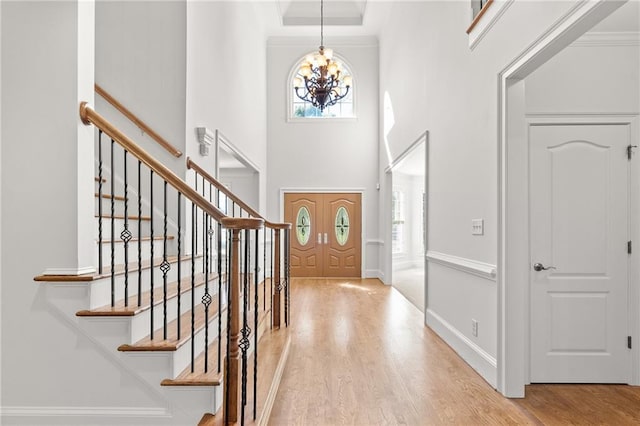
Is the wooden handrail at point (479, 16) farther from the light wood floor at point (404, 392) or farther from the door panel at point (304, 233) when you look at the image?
the door panel at point (304, 233)

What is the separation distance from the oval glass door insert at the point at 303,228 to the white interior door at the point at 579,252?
622 cm

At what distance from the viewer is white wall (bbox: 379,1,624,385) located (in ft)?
9.81

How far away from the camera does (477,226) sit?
3352 mm

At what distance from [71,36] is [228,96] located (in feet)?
10.5

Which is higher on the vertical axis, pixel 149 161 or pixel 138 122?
pixel 138 122

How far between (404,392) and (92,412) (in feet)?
6.71

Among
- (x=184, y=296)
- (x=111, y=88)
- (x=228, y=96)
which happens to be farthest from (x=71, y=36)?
(x=228, y=96)

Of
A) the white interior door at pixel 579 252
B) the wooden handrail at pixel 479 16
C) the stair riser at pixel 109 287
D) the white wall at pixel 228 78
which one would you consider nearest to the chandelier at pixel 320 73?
the white wall at pixel 228 78

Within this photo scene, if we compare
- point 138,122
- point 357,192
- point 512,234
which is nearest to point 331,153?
point 357,192

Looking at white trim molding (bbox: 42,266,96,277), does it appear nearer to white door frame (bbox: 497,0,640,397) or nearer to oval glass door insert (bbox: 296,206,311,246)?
white door frame (bbox: 497,0,640,397)

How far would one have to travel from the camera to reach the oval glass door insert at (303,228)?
29.5ft

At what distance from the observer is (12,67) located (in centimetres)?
237

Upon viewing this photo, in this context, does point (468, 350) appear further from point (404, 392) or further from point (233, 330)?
point (233, 330)

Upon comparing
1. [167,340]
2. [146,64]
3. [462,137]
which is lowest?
[167,340]
